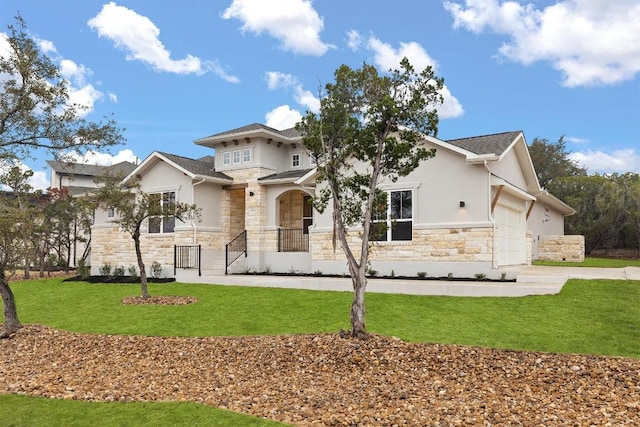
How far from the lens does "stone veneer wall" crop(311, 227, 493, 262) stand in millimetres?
14484

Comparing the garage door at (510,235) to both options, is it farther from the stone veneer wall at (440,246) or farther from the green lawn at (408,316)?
the green lawn at (408,316)

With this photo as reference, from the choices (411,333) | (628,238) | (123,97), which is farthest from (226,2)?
(628,238)

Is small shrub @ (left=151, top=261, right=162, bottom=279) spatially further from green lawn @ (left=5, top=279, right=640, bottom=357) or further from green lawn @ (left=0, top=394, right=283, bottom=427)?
green lawn @ (left=0, top=394, right=283, bottom=427)

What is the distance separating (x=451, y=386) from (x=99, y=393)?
4818 millimetres

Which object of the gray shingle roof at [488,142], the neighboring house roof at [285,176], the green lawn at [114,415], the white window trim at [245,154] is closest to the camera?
the green lawn at [114,415]

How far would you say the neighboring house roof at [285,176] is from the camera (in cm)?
1939

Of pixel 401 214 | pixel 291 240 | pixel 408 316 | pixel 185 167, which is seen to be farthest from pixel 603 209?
pixel 408 316

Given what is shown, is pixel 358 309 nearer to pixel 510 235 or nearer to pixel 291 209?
pixel 510 235

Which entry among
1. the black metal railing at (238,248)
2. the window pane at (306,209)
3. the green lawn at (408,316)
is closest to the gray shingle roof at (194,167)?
the black metal railing at (238,248)

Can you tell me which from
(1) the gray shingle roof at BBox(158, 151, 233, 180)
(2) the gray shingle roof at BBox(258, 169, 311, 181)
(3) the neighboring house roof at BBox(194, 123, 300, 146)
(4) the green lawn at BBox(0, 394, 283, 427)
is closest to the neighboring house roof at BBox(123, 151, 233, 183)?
(1) the gray shingle roof at BBox(158, 151, 233, 180)

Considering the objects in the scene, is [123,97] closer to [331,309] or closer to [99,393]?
[331,309]

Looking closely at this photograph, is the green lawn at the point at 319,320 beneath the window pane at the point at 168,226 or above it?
beneath

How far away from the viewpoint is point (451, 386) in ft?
20.5

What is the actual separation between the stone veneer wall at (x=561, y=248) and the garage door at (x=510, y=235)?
655 cm
